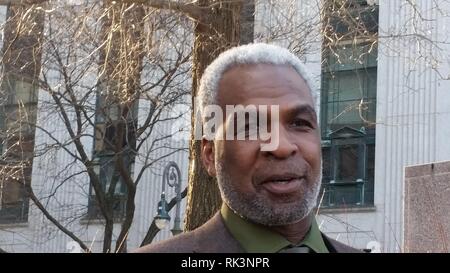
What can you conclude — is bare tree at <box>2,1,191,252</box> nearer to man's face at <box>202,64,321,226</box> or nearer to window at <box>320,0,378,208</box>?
window at <box>320,0,378,208</box>

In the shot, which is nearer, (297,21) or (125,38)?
(125,38)

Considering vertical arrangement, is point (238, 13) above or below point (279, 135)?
above

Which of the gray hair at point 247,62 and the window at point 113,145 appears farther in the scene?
the window at point 113,145

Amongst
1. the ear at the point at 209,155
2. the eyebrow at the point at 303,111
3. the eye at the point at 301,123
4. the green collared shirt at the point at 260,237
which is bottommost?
the green collared shirt at the point at 260,237

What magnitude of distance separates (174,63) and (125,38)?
6.10 m

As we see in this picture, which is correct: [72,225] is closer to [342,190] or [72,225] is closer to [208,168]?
[342,190]

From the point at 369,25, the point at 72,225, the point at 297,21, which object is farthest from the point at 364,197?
the point at 297,21

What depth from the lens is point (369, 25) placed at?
65.5 feet

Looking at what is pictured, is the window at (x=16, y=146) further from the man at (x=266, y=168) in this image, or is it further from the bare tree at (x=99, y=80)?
the man at (x=266, y=168)

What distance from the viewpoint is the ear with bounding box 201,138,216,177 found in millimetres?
2527

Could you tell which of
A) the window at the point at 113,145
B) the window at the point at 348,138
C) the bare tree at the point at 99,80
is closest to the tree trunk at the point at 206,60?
the bare tree at the point at 99,80

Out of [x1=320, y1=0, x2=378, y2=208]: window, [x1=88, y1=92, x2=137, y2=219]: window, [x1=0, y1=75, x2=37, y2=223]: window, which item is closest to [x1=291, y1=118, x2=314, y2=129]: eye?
[x1=0, y1=75, x2=37, y2=223]: window

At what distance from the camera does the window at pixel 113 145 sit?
1758 cm

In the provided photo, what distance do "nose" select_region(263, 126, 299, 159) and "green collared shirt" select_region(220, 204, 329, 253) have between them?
173 mm
